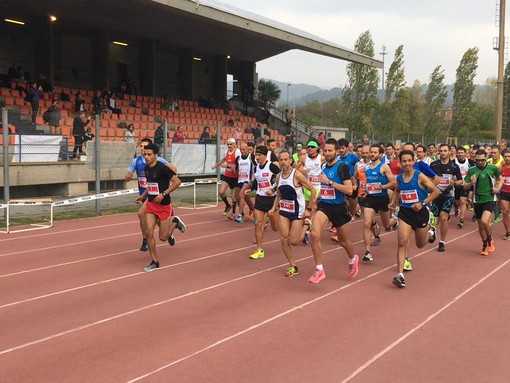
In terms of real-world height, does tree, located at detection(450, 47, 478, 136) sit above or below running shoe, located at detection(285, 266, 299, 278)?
above

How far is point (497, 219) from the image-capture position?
48.0ft

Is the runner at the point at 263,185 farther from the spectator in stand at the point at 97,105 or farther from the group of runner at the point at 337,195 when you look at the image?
the spectator in stand at the point at 97,105

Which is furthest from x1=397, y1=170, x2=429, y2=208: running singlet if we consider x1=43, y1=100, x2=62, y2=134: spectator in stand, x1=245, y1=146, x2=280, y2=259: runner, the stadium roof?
the stadium roof

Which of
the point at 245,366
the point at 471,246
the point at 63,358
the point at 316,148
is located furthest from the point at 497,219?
the point at 63,358

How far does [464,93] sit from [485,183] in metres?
43.8

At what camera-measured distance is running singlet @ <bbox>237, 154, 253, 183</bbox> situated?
42.4ft

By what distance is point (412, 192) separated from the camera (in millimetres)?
7988

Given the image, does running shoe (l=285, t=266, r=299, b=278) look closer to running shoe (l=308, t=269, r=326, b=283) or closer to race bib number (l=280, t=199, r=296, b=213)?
running shoe (l=308, t=269, r=326, b=283)

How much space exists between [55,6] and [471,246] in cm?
2257

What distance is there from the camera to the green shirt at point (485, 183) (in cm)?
1029

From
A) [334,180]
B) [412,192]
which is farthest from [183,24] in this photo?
[412,192]

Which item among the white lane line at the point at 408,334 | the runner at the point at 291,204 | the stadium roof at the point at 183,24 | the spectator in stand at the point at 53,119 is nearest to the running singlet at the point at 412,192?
the runner at the point at 291,204

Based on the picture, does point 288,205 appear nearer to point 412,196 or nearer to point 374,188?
point 412,196

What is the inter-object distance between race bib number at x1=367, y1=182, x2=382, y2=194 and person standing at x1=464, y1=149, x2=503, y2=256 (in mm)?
2152
